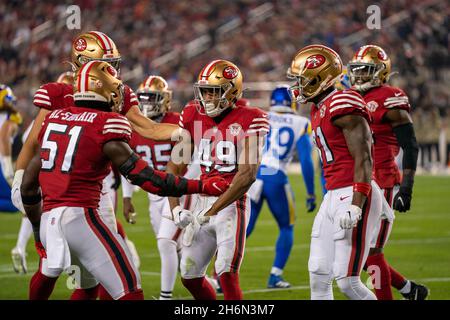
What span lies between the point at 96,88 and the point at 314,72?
1395 mm

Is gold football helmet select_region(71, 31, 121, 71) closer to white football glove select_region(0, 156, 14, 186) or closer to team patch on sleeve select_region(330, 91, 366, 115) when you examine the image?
team patch on sleeve select_region(330, 91, 366, 115)

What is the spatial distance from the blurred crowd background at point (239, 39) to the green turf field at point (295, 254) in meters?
6.52

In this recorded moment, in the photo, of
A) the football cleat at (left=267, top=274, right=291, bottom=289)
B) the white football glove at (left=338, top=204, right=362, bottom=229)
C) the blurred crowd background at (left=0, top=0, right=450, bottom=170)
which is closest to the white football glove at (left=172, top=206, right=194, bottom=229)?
the white football glove at (left=338, top=204, right=362, bottom=229)

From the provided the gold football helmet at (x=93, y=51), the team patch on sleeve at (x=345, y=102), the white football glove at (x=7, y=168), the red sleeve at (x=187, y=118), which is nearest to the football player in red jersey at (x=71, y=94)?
the gold football helmet at (x=93, y=51)

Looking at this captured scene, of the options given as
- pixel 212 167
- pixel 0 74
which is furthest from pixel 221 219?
pixel 0 74

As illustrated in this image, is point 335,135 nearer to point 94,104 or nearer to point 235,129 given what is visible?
point 235,129

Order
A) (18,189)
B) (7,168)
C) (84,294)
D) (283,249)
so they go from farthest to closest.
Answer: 1. (7,168)
2. (283,249)
3. (18,189)
4. (84,294)

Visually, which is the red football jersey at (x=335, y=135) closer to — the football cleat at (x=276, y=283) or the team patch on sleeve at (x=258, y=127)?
the team patch on sleeve at (x=258, y=127)

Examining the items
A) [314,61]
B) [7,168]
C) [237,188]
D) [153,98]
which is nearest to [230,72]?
[314,61]

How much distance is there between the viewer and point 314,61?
18.4ft

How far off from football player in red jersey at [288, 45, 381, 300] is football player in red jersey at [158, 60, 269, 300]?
1.76 feet

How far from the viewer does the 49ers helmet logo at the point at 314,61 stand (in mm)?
5594

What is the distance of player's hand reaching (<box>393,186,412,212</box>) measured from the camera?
248 inches

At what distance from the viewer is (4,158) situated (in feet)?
31.8
